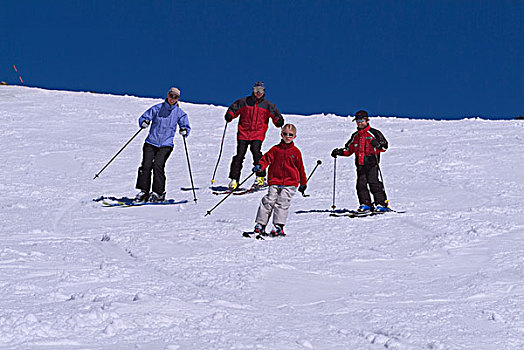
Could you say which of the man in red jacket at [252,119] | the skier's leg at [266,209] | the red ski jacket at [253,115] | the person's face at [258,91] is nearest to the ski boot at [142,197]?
the man in red jacket at [252,119]

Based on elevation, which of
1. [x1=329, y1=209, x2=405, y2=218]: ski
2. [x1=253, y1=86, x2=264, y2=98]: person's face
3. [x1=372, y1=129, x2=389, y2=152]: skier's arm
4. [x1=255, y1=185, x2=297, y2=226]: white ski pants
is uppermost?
[x1=253, y1=86, x2=264, y2=98]: person's face

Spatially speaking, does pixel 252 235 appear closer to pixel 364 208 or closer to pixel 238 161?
pixel 364 208

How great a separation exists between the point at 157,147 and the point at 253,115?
2062 mm

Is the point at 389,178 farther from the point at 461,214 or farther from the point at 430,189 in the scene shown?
the point at 461,214

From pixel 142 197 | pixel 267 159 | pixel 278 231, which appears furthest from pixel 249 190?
pixel 278 231

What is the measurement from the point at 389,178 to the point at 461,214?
3.69 metres

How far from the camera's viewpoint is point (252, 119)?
10953mm

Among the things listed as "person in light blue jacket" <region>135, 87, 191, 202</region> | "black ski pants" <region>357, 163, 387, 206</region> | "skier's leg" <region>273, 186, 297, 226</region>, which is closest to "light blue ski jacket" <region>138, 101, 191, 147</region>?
"person in light blue jacket" <region>135, 87, 191, 202</region>

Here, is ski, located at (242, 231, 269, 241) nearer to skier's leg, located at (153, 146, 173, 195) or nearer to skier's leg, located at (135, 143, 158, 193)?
skier's leg, located at (153, 146, 173, 195)

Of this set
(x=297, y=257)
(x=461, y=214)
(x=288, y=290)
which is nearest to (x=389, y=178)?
Result: (x=461, y=214)

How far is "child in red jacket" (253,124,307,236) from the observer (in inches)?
272

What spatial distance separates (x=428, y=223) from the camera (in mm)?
7234

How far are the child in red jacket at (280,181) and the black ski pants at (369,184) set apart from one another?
173 cm

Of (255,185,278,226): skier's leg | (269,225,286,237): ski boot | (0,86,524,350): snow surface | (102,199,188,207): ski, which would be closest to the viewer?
(0,86,524,350): snow surface
